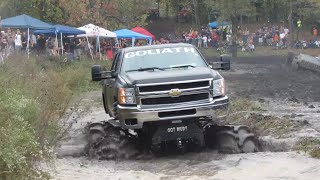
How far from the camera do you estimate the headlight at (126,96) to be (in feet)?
36.5

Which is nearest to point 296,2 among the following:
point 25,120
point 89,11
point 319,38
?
point 319,38

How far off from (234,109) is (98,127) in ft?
23.0

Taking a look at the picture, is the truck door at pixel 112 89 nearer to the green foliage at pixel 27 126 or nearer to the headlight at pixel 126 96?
the headlight at pixel 126 96

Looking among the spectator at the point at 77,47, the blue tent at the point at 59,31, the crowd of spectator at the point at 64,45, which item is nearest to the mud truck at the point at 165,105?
the crowd of spectator at the point at 64,45

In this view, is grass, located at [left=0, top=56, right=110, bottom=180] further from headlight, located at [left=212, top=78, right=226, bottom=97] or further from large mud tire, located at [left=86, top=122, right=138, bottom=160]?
headlight, located at [left=212, top=78, right=226, bottom=97]

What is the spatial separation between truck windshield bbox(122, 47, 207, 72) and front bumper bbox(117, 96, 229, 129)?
3.57 feet

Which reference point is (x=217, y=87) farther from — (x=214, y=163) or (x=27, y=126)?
(x=27, y=126)

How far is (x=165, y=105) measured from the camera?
36.3 feet

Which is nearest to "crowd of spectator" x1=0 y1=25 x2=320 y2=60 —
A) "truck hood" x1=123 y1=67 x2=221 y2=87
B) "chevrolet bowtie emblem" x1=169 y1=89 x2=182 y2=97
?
"truck hood" x1=123 y1=67 x2=221 y2=87

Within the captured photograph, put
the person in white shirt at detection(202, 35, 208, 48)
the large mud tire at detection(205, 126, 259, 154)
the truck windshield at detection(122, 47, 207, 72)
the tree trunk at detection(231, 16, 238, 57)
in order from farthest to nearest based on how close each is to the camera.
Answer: the person in white shirt at detection(202, 35, 208, 48) → the tree trunk at detection(231, 16, 238, 57) → the truck windshield at detection(122, 47, 207, 72) → the large mud tire at detection(205, 126, 259, 154)

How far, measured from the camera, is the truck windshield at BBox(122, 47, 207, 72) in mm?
12062

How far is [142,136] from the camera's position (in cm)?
1219

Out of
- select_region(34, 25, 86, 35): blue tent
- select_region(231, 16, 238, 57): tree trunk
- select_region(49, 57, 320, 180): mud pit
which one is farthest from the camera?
select_region(231, 16, 238, 57): tree trunk

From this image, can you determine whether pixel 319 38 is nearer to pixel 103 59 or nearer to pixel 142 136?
pixel 103 59
